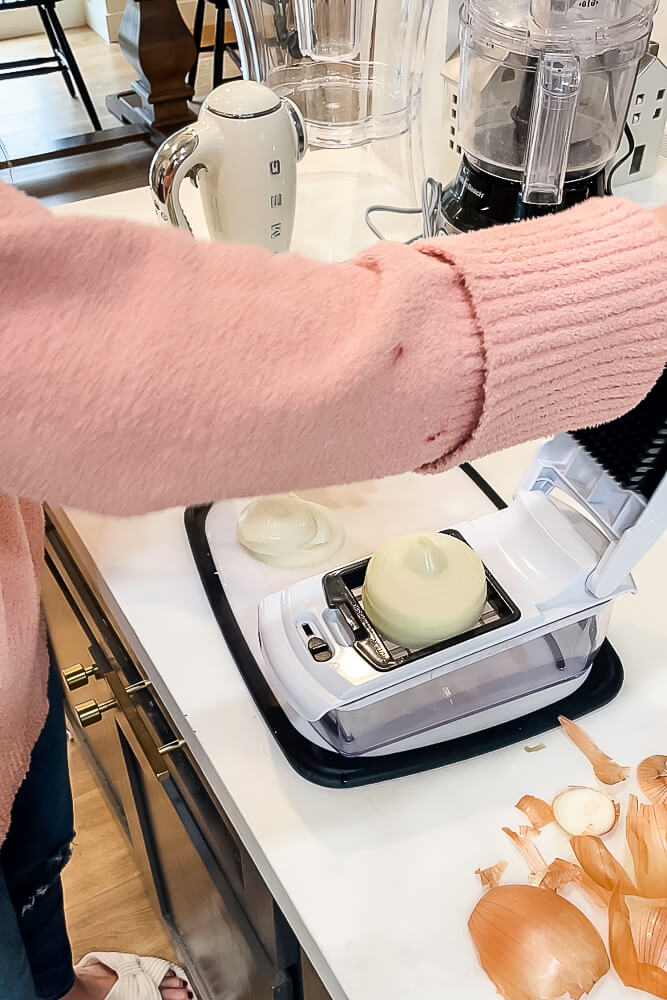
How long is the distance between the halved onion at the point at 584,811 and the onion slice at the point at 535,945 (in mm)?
47

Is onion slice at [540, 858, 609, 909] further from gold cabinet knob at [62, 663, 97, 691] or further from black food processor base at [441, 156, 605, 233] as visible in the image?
black food processor base at [441, 156, 605, 233]

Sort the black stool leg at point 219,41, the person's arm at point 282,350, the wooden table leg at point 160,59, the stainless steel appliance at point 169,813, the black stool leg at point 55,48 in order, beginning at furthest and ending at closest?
the black stool leg at point 55,48 → the black stool leg at point 219,41 → the wooden table leg at point 160,59 → the stainless steel appliance at point 169,813 → the person's arm at point 282,350

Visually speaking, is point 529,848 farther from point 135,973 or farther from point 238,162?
point 135,973

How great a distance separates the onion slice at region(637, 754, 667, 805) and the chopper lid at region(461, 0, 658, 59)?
0.65 metres

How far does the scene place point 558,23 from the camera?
856 mm

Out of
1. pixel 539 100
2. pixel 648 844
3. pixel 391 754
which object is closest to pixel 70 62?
pixel 539 100

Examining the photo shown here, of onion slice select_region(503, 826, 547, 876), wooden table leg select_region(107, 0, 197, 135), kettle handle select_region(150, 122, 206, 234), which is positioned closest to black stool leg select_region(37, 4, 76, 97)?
wooden table leg select_region(107, 0, 197, 135)

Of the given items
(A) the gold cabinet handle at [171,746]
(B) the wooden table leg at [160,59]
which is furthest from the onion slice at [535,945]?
(B) the wooden table leg at [160,59]

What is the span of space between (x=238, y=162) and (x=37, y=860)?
0.66 metres

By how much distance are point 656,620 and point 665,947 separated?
0.79ft

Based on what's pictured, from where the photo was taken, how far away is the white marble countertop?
1.58ft

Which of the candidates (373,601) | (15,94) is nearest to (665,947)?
(373,601)

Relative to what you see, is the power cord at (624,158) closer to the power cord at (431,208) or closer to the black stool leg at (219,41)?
the power cord at (431,208)

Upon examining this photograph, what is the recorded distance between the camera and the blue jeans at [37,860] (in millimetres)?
696
